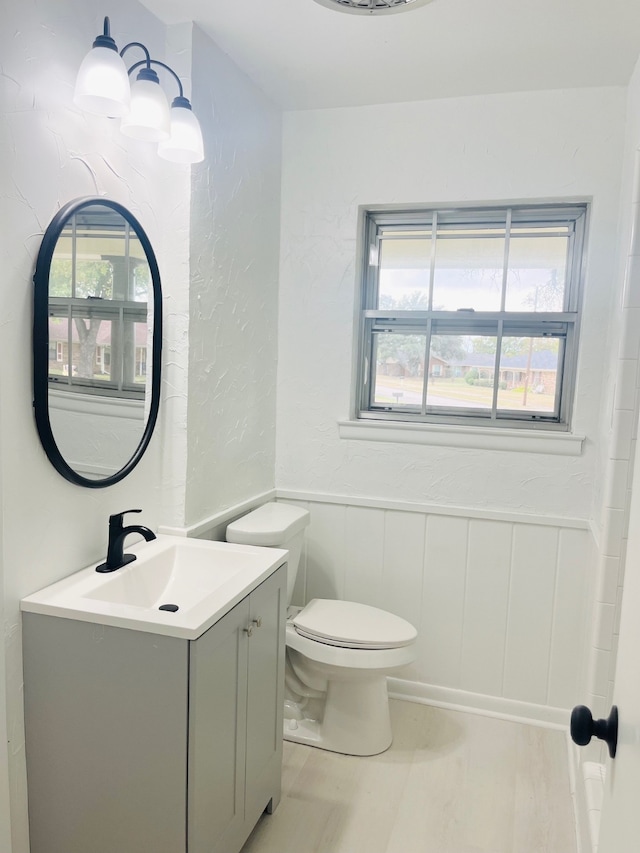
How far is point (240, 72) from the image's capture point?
2.23 metres

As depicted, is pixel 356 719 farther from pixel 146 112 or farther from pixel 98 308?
pixel 146 112

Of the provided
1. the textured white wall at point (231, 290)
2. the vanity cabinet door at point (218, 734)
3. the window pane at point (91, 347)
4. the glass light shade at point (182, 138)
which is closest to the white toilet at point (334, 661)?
the textured white wall at point (231, 290)

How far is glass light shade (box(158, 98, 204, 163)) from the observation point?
1.73 m

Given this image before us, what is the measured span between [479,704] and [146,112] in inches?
96.2

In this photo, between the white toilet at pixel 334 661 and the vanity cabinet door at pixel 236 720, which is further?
the white toilet at pixel 334 661

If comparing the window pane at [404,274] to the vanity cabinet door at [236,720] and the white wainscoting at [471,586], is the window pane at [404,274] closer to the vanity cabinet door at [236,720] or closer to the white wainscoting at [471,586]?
the white wainscoting at [471,586]

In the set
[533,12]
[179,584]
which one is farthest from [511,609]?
[533,12]

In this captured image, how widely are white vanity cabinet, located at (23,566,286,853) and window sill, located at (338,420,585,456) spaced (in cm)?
119

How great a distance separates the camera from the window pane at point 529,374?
2.55 metres

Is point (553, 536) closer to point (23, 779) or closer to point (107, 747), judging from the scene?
point (107, 747)

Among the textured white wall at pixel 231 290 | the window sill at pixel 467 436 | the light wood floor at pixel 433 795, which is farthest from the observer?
the window sill at pixel 467 436

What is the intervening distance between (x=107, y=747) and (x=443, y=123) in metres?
2.38

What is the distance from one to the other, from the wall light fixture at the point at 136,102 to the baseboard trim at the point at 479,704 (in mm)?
2198

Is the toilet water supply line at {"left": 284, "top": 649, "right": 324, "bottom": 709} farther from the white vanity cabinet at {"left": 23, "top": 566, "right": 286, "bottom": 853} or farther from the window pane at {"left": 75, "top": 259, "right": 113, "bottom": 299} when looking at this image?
the window pane at {"left": 75, "top": 259, "right": 113, "bottom": 299}
